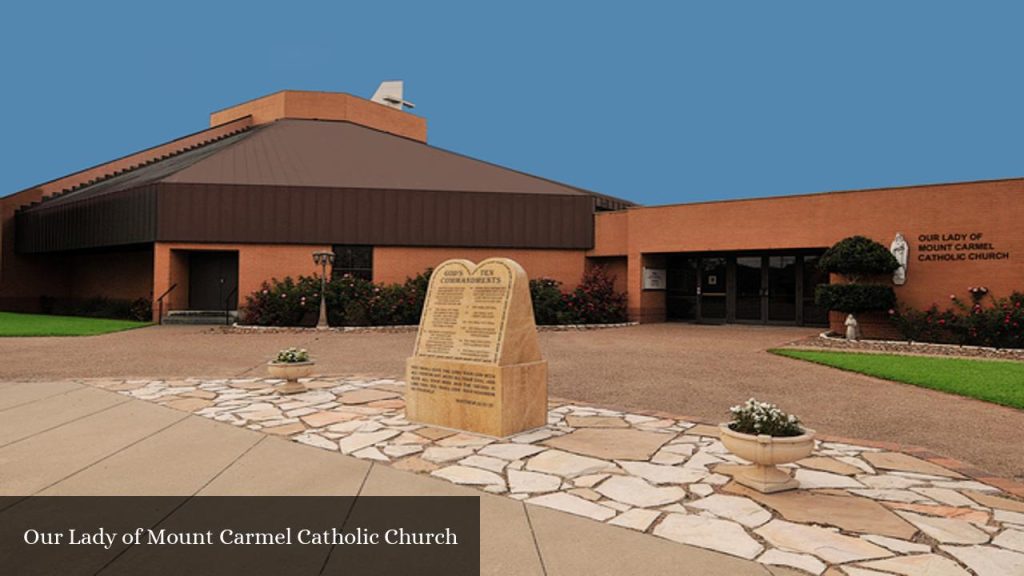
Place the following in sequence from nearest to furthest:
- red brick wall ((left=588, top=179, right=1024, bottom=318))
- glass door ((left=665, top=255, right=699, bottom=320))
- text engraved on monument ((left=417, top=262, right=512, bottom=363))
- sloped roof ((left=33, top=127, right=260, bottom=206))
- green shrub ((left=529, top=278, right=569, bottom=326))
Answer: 1. text engraved on monument ((left=417, top=262, right=512, bottom=363))
2. red brick wall ((left=588, top=179, right=1024, bottom=318))
3. green shrub ((left=529, top=278, right=569, bottom=326))
4. glass door ((left=665, top=255, right=699, bottom=320))
5. sloped roof ((left=33, top=127, right=260, bottom=206))

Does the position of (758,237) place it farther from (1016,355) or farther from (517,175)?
(517,175)

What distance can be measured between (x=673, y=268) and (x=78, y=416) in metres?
22.5

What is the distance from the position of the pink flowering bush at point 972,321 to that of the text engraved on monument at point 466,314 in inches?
607

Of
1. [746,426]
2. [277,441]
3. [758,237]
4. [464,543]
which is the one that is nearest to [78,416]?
[277,441]

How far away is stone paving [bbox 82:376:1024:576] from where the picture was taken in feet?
12.1

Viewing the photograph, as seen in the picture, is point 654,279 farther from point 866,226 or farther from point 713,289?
point 866,226

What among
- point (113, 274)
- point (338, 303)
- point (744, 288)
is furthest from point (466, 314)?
point (113, 274)

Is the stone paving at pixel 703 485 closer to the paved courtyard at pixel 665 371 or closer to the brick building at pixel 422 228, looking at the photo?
the paved courtyard at pixel 665 371

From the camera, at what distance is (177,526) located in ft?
13.0

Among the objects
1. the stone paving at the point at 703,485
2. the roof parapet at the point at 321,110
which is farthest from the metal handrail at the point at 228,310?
the stone paving at the point at 703,485

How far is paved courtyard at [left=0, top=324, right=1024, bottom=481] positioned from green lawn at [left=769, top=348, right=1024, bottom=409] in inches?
15.1

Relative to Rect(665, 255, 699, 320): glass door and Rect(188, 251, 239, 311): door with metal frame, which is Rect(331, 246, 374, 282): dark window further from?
Rect(665, 255, 699, 320): glass door

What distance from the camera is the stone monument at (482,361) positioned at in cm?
671
